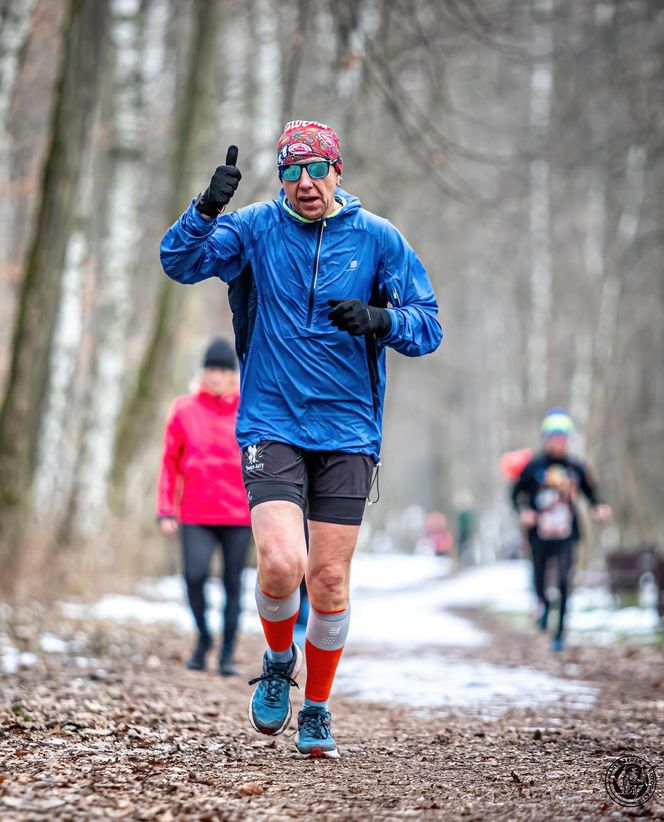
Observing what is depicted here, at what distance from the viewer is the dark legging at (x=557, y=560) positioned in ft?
37.1

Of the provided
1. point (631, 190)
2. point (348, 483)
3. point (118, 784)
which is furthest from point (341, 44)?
point (631, 190)

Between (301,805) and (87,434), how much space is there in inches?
399

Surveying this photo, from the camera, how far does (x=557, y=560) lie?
38.4ft

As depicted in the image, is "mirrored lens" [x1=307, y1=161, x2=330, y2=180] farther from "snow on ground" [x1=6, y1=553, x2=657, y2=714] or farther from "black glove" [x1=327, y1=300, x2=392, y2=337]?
"snow on ground" [x1=6, y1=553, x2=657, y2=714]

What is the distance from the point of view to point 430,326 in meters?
4.97

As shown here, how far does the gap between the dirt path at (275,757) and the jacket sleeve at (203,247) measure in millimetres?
1862

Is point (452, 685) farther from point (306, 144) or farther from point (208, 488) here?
point (306, 144)

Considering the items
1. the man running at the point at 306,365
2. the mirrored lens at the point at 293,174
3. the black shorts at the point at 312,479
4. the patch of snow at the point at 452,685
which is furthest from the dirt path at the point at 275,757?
the mirrored lens at the point at 293,174

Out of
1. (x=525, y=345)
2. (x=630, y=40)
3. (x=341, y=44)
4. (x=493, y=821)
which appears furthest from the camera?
(x=525, y=345)

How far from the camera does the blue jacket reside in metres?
4.82

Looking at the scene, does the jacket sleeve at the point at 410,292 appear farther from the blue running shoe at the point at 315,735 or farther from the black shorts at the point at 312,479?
the blue running shoe at the point at 315,735

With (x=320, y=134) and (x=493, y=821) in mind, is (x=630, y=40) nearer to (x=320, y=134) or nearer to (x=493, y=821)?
(x=320, y=134)

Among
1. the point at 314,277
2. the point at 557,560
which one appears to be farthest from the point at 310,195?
the point at 557,560

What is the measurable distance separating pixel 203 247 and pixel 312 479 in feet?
3.31
